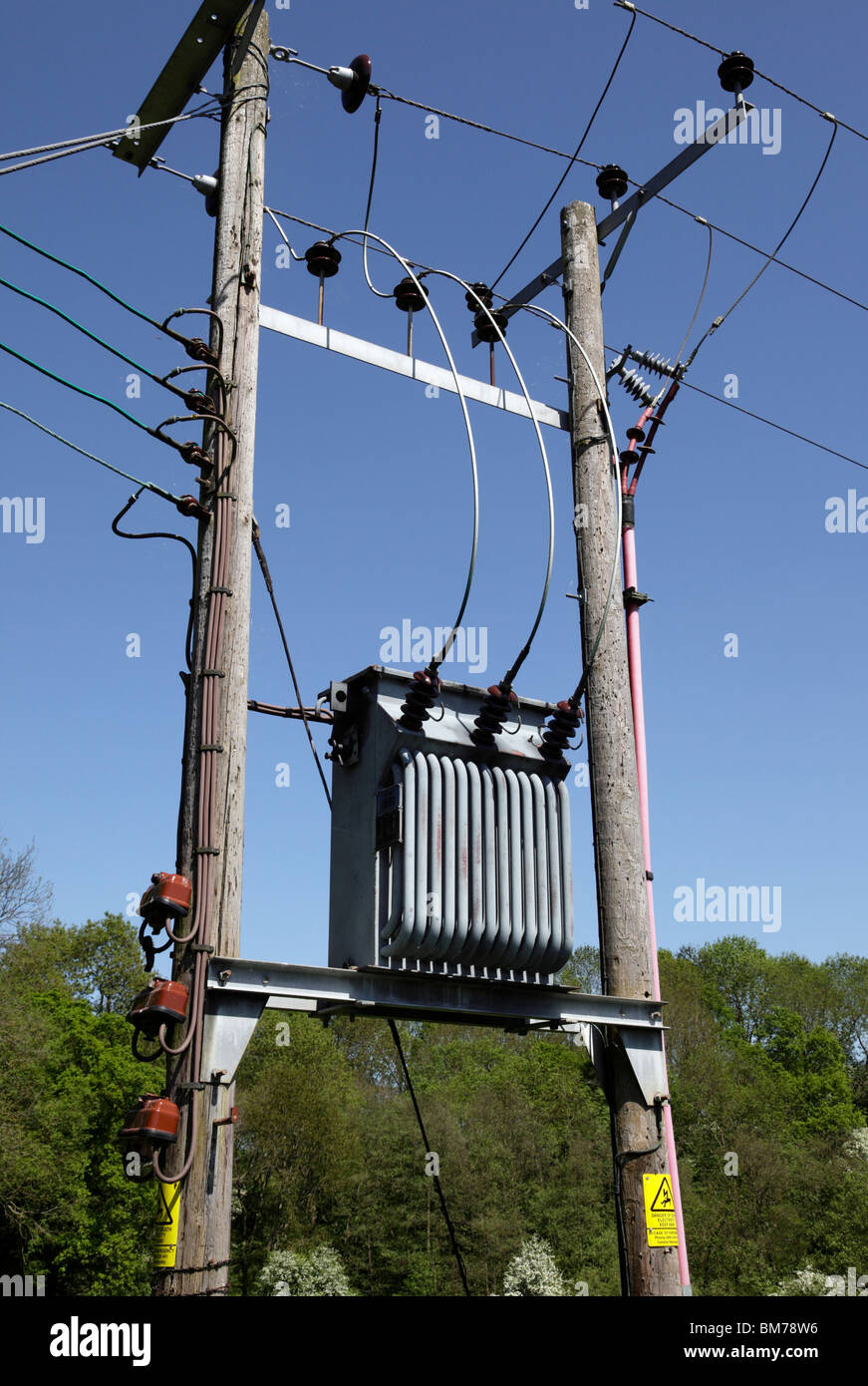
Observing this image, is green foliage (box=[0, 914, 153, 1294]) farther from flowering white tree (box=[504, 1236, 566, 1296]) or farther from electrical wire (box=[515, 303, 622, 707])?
electrical wire (box=[515, 303, 622, 707])

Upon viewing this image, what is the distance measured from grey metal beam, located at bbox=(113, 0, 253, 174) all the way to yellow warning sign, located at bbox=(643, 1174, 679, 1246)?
610cm

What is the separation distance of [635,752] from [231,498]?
2896 millimetres

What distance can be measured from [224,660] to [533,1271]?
31673 millimetres

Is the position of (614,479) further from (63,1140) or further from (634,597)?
(63,1140)

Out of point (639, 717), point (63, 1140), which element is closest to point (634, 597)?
point (639, 717)

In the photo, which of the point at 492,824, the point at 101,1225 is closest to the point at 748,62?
the point at 492,824

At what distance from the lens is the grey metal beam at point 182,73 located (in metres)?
6.23

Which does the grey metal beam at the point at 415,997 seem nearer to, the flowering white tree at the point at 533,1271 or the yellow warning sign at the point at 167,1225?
the yellow warning sign at the point at 167,1225

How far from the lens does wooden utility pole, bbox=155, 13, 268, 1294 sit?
4562 millimetres

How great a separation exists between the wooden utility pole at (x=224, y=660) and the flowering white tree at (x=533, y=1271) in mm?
30432

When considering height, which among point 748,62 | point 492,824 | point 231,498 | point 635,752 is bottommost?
point 492,824

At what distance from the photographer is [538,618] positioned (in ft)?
20.0

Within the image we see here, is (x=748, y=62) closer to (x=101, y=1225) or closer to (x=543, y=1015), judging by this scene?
(x=543, y=1015)

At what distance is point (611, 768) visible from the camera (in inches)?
270
